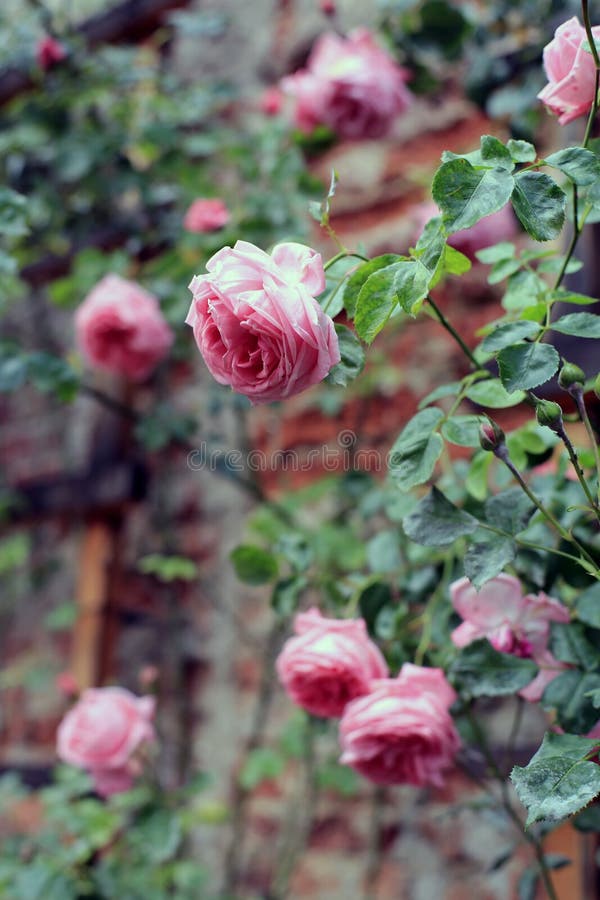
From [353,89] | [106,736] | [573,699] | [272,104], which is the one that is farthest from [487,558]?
[272,104]

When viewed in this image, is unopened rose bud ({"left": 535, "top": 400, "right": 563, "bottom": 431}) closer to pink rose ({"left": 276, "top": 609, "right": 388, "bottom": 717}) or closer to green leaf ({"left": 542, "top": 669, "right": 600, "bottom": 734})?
green leaf ({"left": 542, "top": 669, "right": 600, "bottom": 734})

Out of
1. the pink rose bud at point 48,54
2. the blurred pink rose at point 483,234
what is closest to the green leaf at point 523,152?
the blurred pink rose at point 483,234

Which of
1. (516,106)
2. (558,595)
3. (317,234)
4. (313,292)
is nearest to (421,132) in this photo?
(317,234)

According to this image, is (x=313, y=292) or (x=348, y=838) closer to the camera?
(x=313, y=292)

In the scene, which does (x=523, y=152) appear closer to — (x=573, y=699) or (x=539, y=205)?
(x=539, y=205)

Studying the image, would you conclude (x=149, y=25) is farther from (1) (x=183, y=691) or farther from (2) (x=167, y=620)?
(1) (x=183, y=691)

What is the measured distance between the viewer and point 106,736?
1.30m

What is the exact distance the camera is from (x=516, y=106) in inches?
60.5

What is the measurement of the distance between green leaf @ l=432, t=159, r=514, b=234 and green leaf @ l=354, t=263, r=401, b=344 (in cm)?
6

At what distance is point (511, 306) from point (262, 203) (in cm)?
86

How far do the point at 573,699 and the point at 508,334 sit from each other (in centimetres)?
31

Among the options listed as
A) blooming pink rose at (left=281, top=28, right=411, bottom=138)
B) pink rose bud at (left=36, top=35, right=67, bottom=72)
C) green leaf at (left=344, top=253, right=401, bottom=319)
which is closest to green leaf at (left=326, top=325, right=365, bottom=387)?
green leaf at (left=344, top=253, right=401, bottom=319)

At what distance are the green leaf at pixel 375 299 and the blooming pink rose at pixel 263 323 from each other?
2 cm

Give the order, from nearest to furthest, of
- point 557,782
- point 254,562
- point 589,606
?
1. point 557,782
2. point 589,606
3. point 254,562
